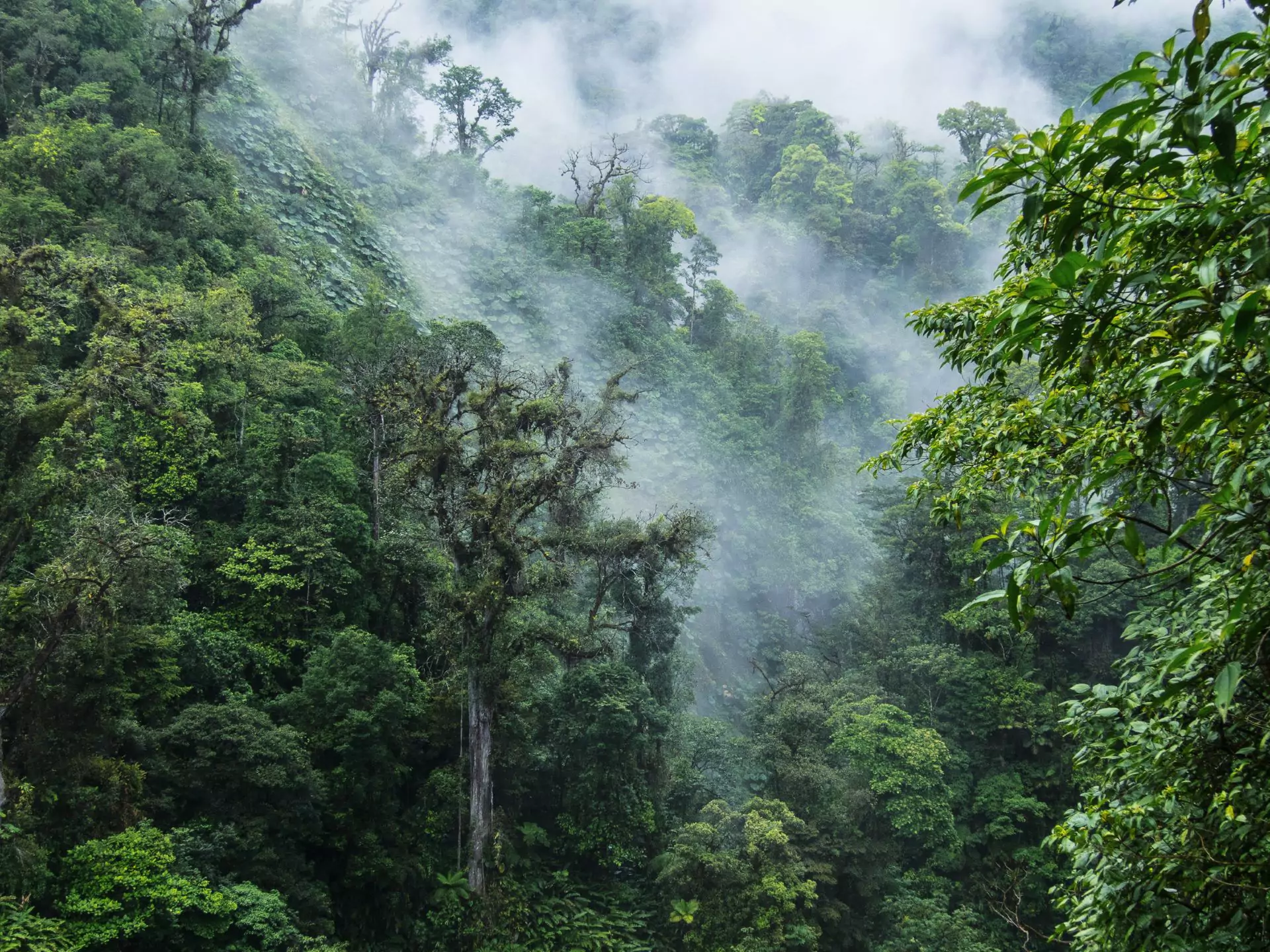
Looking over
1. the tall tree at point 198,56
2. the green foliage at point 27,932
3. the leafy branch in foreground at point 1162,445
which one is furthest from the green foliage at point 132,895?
the tall tree at point 198,56

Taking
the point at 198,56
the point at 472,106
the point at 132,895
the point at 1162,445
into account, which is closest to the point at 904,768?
the point at 132,895

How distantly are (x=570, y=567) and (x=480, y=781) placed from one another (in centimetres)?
360

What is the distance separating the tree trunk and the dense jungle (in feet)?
0.22

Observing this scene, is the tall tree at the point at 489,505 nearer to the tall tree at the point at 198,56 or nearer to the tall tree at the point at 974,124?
the tall tree at the point at 198,56

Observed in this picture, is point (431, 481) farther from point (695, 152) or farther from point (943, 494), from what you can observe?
point (695, 152)

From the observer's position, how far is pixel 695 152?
4378 cm

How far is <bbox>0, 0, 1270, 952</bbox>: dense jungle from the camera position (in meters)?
2.70

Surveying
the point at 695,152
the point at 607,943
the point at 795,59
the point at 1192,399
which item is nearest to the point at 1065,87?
the point at 795,59

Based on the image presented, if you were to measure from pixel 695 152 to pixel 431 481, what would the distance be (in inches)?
1407

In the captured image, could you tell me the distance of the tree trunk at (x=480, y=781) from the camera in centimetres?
1176

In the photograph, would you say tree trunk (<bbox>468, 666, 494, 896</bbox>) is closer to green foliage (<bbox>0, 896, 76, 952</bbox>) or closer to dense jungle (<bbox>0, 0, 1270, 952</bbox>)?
dense jungle (<bbox>0, 0, 1270, 952</bbox>)

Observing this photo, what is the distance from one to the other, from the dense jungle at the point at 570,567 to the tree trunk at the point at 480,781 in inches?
2.7

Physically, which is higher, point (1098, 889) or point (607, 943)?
point (607, 943)

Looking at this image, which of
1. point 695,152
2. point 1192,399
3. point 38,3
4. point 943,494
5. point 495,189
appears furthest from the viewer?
point 695,152
